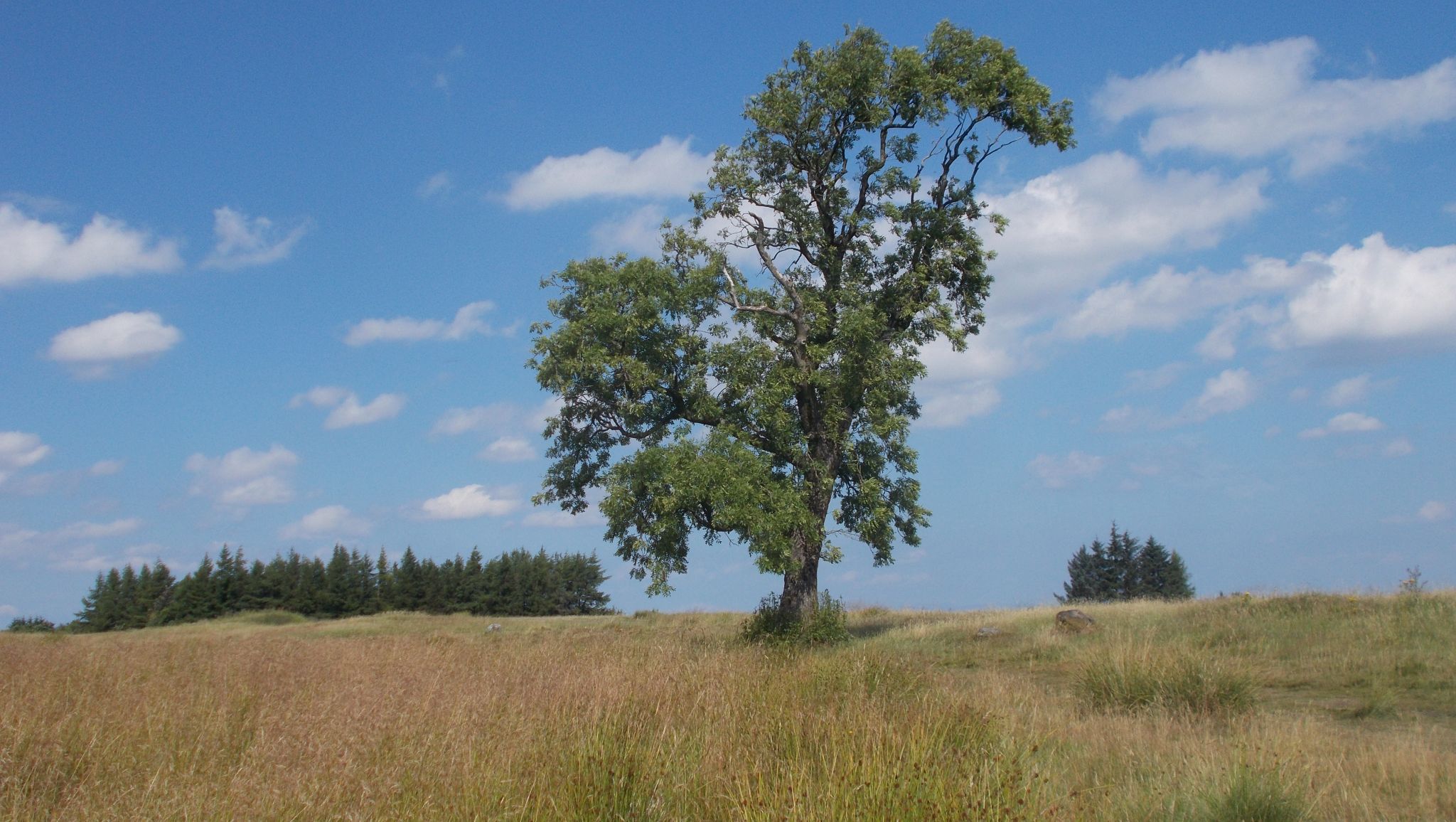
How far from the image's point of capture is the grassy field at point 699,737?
556 cm

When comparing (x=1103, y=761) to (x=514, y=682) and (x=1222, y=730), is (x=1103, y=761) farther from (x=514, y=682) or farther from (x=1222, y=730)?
(x=514, y=682)

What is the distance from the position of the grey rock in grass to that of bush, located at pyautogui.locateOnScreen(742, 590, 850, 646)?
5.88 meters

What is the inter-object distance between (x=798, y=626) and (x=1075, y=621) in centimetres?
748

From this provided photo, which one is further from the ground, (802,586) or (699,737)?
(802,586)

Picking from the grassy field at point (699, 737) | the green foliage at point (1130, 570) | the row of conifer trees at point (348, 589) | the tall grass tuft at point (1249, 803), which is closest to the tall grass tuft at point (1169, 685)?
the grassy field at point (699, 737)

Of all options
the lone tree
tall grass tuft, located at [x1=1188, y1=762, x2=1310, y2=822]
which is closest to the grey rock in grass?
the lone tree

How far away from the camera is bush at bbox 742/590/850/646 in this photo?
18453 mm

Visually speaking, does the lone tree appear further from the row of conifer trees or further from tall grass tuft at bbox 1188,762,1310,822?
the row of conifer trees

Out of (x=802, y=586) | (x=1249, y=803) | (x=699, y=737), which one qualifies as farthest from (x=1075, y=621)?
(x=699, y=737)

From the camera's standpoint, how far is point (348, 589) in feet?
189

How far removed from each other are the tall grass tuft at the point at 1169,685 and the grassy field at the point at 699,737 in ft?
0.11

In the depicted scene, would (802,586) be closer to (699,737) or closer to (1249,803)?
(699,737)

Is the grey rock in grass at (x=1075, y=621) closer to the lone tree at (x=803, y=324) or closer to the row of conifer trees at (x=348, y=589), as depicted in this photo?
the lone tree at (x=803, y=324)

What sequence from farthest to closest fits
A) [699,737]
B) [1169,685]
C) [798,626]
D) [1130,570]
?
[1130,570] → [798,626] → [1169,685] → [699,737]
